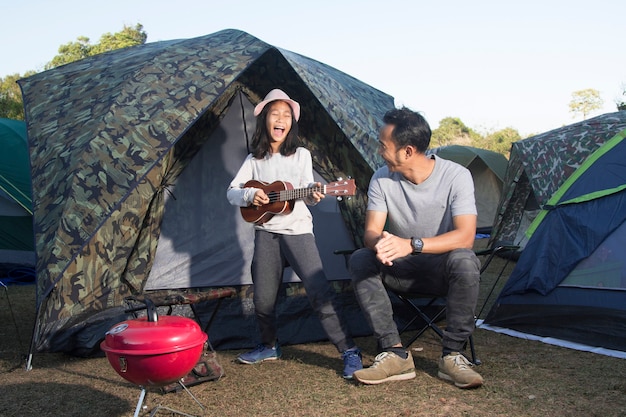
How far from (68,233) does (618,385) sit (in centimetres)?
290

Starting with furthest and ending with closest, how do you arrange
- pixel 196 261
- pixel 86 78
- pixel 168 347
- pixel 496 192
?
pixel 496 192, pixel 196 261, pixel 86 78, pixel 168 347

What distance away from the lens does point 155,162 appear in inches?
145

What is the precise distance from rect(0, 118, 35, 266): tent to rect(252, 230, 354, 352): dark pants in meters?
3.90

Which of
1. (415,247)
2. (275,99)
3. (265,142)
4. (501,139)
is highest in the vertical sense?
(275,99)

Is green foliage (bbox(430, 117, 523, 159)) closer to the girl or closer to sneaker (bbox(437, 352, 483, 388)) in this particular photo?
the girl

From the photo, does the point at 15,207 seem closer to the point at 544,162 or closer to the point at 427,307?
the point at 427,307

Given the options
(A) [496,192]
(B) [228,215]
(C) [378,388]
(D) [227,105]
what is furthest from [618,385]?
(A) [496,192]

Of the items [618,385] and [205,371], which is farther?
[205,371]

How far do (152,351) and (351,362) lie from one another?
134 cm

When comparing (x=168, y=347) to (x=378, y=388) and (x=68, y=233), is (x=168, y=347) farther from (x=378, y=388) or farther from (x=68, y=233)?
(x=68, y=233)

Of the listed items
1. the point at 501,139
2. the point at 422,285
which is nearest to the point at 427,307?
the point at 422,285

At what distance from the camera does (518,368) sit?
3352 mm

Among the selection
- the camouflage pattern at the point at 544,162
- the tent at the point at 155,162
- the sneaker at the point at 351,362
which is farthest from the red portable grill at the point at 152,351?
the camouflage pattern at the point at 544,162

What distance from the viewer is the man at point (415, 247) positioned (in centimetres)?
312
